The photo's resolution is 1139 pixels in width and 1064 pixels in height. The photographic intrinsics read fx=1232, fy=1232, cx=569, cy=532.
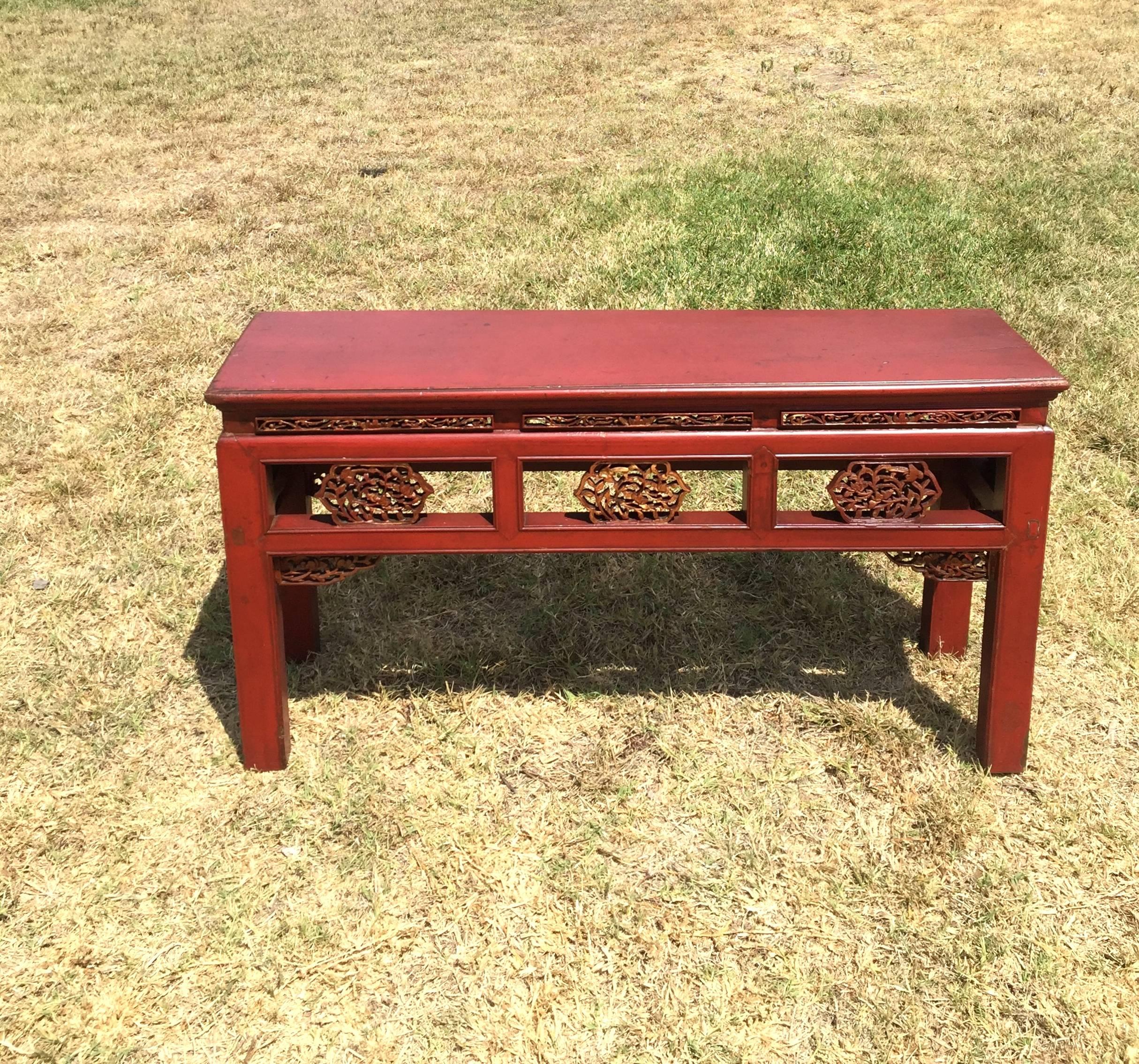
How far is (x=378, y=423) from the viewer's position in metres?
2.61

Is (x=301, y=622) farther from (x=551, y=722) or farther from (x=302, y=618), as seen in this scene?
(x=551, y=722)

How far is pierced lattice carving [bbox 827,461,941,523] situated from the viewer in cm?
264

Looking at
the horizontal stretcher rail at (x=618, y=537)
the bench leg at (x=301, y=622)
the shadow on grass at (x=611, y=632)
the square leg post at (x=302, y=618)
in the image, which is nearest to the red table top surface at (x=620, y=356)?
the horizontal stretcher rail at (x=618, y=537)

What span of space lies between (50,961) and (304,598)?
3.76 feet

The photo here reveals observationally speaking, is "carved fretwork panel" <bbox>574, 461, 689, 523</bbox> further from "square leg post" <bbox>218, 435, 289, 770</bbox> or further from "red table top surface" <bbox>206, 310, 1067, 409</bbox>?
"square leg post" <bbox>218, 435, 289, 770</bbox>

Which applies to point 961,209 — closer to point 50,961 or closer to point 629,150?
point 629,150

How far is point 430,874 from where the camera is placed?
2629 mm

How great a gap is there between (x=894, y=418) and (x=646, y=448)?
52cm

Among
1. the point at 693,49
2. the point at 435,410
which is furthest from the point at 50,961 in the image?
the point at 693,49

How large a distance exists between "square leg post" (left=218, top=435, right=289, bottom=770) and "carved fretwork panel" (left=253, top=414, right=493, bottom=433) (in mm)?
90

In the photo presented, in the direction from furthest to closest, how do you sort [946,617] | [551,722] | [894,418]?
[946,617] → [551,722] → [894,418]

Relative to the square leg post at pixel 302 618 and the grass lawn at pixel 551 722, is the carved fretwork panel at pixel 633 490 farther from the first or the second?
the square leg post at pixel 302 618

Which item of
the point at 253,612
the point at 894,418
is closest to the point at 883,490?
the point at 894,418

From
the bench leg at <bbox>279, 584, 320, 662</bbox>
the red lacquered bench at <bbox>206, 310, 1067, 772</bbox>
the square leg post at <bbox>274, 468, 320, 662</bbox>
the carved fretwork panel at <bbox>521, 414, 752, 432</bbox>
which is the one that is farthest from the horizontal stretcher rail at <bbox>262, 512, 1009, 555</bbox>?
the bench leg at <bbox>279, 584, 320, 662</bbox>
